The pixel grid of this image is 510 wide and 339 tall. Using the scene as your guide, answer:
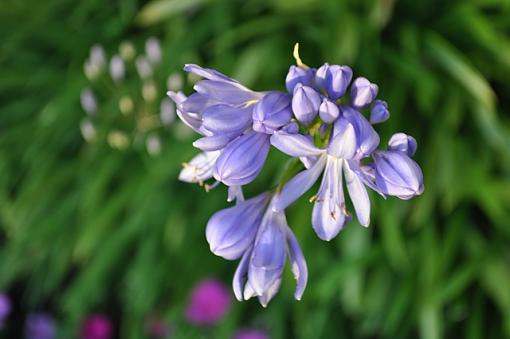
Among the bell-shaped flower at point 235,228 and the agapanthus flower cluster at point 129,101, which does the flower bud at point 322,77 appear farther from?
the agapanthus flower cluster at point 129,101

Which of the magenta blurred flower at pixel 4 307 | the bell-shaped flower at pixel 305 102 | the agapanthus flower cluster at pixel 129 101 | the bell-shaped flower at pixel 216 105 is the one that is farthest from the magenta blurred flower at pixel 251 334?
the bell-shaped flower at pixel 305 102

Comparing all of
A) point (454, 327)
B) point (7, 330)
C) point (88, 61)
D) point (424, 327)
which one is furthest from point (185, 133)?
point (7, 330)

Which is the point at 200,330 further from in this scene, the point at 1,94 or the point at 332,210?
the point at 332,210

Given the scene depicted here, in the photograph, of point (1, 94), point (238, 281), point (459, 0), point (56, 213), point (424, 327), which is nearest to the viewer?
point (238, 281)

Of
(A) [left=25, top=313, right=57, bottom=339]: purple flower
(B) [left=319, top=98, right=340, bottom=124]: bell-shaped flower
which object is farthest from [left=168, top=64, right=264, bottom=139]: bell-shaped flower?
(A) [left=25, top=313, right=57, bottom=339]: purple flower

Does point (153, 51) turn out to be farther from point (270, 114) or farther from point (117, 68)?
point (270, 114)

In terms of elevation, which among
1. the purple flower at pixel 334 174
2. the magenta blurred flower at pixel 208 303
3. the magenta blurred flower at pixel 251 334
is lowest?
the magenta blurred flower at pixel 251 334

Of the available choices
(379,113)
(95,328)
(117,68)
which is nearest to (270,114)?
(379,113)
